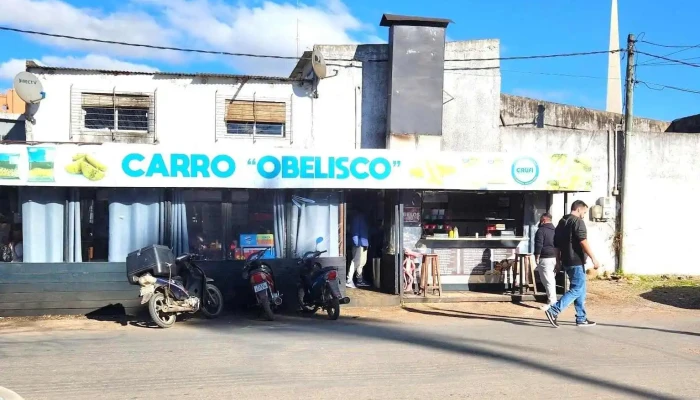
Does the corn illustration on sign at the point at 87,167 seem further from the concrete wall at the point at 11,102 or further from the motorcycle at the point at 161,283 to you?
the concrete wall at the point at 11,102

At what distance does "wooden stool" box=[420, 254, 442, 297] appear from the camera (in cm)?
1227

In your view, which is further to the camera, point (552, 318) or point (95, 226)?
point (95, 226)

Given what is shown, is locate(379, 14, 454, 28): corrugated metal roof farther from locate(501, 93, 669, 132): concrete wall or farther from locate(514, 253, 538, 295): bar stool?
locate(501, 93, 669, 132): concrete wall

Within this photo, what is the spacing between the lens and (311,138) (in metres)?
13.9

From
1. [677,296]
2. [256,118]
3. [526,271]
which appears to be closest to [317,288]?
[526,271]

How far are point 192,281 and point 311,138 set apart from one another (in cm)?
487

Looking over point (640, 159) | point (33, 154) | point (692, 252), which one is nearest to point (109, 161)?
point (33, 154)

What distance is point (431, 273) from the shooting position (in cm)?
1254

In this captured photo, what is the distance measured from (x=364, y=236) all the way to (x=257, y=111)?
3544 mm

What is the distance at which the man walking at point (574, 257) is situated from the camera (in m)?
9.36

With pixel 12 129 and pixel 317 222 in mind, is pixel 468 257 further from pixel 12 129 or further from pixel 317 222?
pixel 12 129

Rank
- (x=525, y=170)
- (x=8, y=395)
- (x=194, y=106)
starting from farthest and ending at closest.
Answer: (x=194, y=106), (x=525, y=170), (x=8, y=395)

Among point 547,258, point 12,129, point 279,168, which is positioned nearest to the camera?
point 547,258

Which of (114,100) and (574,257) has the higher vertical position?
(114,100)
